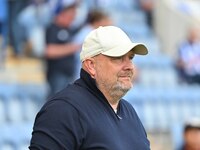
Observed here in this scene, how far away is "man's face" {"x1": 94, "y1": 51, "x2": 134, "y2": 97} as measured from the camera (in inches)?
131

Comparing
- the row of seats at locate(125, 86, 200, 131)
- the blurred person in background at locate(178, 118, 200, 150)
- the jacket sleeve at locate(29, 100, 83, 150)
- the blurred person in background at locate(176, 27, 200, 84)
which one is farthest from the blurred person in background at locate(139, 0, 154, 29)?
the jacket sleeve at locate(29, 100, 83, 150)

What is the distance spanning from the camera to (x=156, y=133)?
326 inches

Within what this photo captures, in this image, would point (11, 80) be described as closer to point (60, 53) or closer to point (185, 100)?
point (60, 53)

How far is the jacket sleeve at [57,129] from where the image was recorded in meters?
3.13

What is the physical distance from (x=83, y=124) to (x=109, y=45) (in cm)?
38

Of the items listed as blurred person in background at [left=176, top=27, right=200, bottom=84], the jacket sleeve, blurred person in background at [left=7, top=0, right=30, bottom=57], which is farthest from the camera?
blurred person in background at [left=176, top=27, right=200, bottom=84]

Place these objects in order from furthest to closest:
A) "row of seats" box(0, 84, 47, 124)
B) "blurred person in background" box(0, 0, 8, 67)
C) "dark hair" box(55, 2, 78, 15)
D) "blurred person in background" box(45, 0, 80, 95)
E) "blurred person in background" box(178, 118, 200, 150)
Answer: "blurred person in background" box(0, 0, 8, 67), "row of seats" box(0, 84, 47, 124), "dark hair" box(55, 2, 78, 15), "blurred person in background" box(45, 0, 80, 95), "blurred person in background" box(178, 118, 200, 150)

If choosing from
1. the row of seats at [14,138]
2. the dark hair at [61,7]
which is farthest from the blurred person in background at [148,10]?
the row of seats at [14,138]

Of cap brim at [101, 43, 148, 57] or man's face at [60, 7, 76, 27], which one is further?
man's face at [60, 7, 76, 27]

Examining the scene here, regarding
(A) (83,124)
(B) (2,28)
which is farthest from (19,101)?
(A) (83,124)

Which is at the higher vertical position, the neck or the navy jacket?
the neck

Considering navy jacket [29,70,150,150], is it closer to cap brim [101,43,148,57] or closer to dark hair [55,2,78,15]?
cap brim [101,43,148,57]

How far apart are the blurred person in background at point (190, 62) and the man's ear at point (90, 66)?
258 inches

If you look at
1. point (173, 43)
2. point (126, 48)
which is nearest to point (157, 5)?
point (173, 43)
